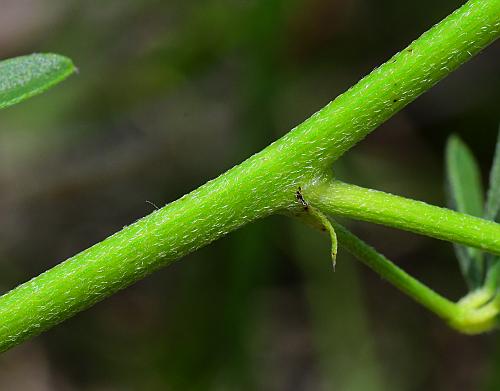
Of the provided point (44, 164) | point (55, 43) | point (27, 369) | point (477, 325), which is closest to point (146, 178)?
point (44, 164)

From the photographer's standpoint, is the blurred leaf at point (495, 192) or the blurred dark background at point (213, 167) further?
the blurred dark background at point (213, 167)

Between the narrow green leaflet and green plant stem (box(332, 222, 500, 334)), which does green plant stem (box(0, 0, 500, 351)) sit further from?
the narrow green leaflet

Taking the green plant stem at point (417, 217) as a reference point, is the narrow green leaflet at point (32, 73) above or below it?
above

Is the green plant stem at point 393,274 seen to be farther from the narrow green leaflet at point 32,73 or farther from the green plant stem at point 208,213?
the narrow green leaflet at point 32,73

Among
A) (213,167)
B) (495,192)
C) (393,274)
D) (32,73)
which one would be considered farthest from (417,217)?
(213,167)

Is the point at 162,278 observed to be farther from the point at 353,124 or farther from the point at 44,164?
the point at 353,124

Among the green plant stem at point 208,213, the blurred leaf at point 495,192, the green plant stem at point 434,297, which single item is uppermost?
the green plant stem at point 208,213

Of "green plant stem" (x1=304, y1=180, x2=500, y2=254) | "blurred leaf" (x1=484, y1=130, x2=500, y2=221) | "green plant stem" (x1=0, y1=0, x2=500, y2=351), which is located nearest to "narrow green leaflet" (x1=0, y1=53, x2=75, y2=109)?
"green plant stem" (x1=0, y1=0, x2=500, y2=351)

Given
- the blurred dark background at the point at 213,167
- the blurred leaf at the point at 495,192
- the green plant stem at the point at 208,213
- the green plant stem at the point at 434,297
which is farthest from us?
the blurred dark background at the point at 213,167

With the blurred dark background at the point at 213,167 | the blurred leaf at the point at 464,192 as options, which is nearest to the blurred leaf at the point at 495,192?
the blurred leaf at the point at 464,192
